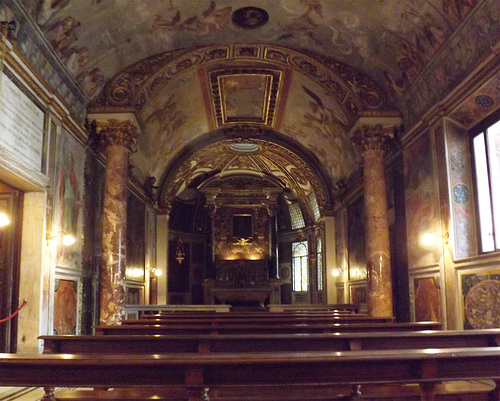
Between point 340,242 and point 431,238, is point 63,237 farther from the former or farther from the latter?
point 340,242

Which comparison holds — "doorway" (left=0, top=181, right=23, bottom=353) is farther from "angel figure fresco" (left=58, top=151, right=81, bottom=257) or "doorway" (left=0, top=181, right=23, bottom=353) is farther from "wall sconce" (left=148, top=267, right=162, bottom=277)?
"wall sconce" (left=148, top=267, right=162, bottom=277)

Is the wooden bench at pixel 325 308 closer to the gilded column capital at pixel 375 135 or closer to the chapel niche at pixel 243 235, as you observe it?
the gilded column capital at pixel 375 135

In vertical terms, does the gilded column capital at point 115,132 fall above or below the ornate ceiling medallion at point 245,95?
below

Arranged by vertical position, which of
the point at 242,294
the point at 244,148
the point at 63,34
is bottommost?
the point at 242,294

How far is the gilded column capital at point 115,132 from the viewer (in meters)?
13.9

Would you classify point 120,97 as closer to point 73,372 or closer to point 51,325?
point 51,325

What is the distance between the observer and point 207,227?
32938 millimetres

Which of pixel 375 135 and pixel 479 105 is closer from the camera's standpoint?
pixel 479 105

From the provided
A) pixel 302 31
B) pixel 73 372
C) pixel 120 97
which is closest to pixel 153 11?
pixel 120 97

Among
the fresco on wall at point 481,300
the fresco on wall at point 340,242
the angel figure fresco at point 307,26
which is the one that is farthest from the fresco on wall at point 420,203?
the fresco on wall at point 340,242

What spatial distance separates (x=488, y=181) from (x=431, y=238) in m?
1.83

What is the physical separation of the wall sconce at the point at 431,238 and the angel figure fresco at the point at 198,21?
23.8 feet

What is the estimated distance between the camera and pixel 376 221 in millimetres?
13641

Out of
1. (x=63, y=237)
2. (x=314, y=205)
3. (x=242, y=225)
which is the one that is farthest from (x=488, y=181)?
(x=242, y=225)
